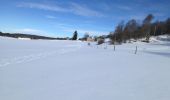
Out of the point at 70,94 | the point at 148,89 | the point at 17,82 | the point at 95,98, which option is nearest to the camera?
the point at 95,98

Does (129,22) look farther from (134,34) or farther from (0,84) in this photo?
(0,84)

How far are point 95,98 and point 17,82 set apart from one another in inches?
109

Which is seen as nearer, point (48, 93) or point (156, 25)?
→ point (48, 93)

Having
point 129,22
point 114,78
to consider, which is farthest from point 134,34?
point 114,78

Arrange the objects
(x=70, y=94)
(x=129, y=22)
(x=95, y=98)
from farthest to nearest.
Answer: (x=129, y=22) → (x=70, y=94) → (x=95, y=98)

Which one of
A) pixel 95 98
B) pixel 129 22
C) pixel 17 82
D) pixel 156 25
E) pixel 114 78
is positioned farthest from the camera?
pixel 156 25

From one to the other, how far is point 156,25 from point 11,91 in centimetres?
Answer: 9823

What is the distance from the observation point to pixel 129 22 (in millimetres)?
71250

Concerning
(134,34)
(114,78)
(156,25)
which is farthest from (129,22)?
(114,78)

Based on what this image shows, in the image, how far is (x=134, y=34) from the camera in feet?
240

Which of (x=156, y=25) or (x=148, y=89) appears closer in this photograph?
(x=148, y=89)

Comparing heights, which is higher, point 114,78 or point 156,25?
point 156,25

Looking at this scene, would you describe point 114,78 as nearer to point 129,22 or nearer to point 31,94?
point 31,94

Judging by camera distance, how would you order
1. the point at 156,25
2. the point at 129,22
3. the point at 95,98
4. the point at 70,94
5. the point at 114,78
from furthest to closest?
1. the point at 156,25
2. the point at 129,22
3. the point at 114,78
4. the point at 70,94
5. the point at 95,98
